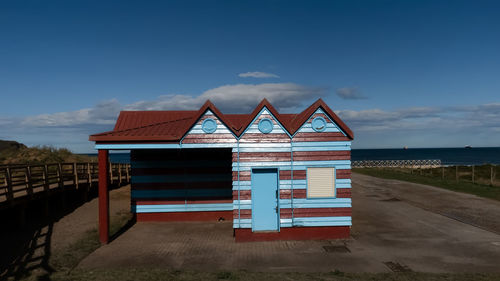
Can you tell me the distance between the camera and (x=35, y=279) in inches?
318

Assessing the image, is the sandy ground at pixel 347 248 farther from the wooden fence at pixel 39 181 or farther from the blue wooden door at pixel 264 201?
the wooden fence at pixel 39 181

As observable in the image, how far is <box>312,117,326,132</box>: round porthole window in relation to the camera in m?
12.2

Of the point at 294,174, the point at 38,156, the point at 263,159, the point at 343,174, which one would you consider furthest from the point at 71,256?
the point at 38,156

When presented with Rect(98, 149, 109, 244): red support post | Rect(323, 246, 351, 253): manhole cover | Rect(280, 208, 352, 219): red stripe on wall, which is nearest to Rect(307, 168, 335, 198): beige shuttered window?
Rect(280, 208, 352, 219): red stripe on wall

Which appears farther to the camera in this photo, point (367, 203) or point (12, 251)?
A: point (367, 203)

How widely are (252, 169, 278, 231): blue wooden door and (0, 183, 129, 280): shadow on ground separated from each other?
18.6 feet

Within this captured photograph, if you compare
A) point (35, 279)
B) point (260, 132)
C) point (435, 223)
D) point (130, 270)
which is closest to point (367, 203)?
point (435, 223)

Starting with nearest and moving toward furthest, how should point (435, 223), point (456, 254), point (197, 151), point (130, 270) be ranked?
point (130, 270) < point (456, 254) < point (435, 223) < point (197, 151)

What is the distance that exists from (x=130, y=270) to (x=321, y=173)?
718cm

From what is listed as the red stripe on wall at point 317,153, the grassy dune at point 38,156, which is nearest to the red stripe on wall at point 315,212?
the red stripe on wall at point 317,153

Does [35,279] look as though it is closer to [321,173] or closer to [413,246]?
[321,173]

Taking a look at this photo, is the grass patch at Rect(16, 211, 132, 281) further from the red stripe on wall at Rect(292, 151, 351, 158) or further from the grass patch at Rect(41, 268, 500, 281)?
the red stripe on wall at Rect(292, 151, 351, 158)

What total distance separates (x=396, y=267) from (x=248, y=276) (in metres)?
4.11

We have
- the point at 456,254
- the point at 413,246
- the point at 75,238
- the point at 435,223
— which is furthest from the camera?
the point at 435,223
